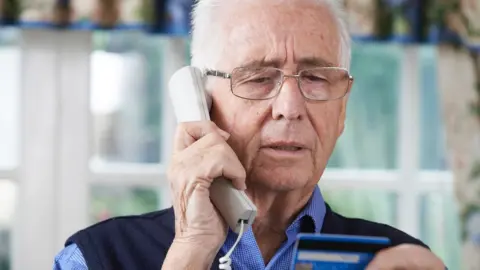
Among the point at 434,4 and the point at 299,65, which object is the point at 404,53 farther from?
the point at 299,65

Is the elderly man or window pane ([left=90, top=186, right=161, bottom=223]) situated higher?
the elderly man

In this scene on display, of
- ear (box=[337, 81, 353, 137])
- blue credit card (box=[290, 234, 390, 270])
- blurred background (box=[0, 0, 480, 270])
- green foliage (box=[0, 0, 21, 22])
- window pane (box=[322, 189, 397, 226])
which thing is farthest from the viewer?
window pane (box=[322, 189, 397, 226])

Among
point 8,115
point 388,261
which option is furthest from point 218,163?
point 8,115

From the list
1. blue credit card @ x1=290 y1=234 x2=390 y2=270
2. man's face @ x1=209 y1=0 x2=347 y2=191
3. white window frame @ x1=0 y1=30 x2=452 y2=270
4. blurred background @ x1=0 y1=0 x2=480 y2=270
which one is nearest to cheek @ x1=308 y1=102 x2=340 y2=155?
man's face @ x1=209 y1=0 x2=347 y2=191

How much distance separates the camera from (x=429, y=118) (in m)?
2.56

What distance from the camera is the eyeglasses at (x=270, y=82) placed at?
1.07 meters

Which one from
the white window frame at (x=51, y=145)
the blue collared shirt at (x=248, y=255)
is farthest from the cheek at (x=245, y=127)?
A: the white window frame at (x=51, y=145)

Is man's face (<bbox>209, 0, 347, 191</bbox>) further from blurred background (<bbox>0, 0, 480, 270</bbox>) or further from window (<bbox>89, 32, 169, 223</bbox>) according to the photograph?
window (<bbox>89, 32, 169, 223</bbox>)

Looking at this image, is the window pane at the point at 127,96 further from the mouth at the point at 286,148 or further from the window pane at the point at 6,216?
the mouth at the point at 286,148

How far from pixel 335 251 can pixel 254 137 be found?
254mm

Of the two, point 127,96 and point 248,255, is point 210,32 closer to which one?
point 248,255

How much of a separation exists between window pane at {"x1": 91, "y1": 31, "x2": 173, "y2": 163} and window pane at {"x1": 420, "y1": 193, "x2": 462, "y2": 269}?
952 millimetres

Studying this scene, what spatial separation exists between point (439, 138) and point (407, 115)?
137 mm

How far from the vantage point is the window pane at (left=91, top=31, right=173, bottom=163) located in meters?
2.39
